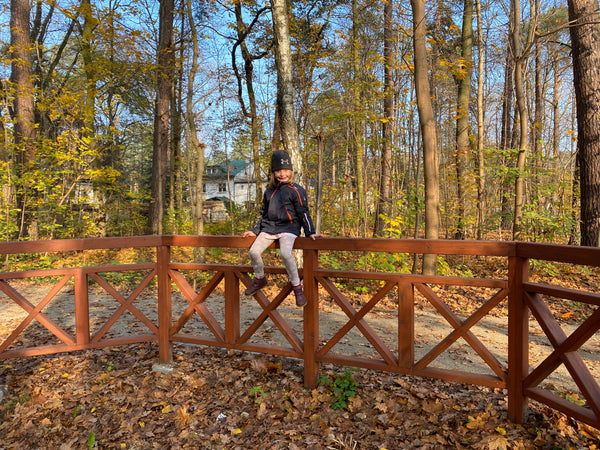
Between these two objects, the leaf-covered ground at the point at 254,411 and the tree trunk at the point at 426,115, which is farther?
the tree trunk at the point at 426,115

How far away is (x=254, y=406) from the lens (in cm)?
396

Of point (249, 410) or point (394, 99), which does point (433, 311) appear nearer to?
point (249, 410)

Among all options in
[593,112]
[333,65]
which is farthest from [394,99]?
[593,112]

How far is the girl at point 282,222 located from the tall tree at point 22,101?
9.15 metres

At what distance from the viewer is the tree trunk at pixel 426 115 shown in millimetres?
7102

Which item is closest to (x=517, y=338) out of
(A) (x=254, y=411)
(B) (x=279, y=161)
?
(A) (x=254, y=411)

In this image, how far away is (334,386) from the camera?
4027mm

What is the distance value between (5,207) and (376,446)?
11.0 m

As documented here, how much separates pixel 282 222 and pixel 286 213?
10 centimetres

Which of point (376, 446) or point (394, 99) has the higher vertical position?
point (394, 99)

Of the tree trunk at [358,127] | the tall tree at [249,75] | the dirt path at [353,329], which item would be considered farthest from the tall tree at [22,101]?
the tree trunk at [358,127]

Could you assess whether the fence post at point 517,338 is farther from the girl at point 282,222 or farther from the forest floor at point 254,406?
the girl at point 282,222

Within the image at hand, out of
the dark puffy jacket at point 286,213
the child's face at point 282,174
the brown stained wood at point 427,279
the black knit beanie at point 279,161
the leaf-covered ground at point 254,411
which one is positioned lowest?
the leaf-covered ground at point 254,411

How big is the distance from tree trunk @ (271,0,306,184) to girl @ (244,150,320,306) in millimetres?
3391
